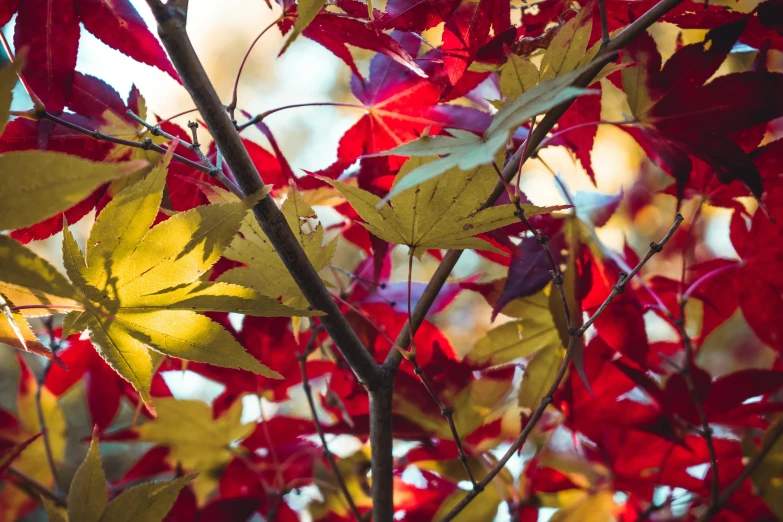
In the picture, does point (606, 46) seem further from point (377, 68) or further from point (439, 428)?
point (439, 428)

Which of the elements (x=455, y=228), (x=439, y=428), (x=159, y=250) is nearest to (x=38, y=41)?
(x=159, y=250)

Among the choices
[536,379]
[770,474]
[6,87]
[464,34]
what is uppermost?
[464,34]

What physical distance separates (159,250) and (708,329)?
0.59 meters

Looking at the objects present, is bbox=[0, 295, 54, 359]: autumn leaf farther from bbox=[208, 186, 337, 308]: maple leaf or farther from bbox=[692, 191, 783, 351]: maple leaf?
bbox=[692, 191, 783, 351]: maple leaf

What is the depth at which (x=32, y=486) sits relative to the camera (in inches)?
24.4

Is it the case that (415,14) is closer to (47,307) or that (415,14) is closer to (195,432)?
(47,307)

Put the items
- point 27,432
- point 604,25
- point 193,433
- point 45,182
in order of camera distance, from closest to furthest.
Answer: point 45,182
point 604,25
point 193,433
point 27,432

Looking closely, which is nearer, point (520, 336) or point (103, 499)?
point (103, 499)

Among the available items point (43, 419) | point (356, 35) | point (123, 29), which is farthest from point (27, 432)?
point (356, 35)

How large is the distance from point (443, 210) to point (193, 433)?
438mm

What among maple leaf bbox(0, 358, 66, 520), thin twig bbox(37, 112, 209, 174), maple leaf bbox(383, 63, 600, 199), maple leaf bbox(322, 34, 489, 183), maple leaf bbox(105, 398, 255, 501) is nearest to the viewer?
maple leaf bbox(383, 63, 600, 199)

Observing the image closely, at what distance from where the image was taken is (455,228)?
0.37 meters

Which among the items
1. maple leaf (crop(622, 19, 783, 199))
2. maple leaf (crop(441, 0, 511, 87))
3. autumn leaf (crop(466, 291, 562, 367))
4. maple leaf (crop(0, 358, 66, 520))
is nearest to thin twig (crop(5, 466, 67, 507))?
maple leaf (crop(0, 358, 66, 520))

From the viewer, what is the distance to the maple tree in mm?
351
